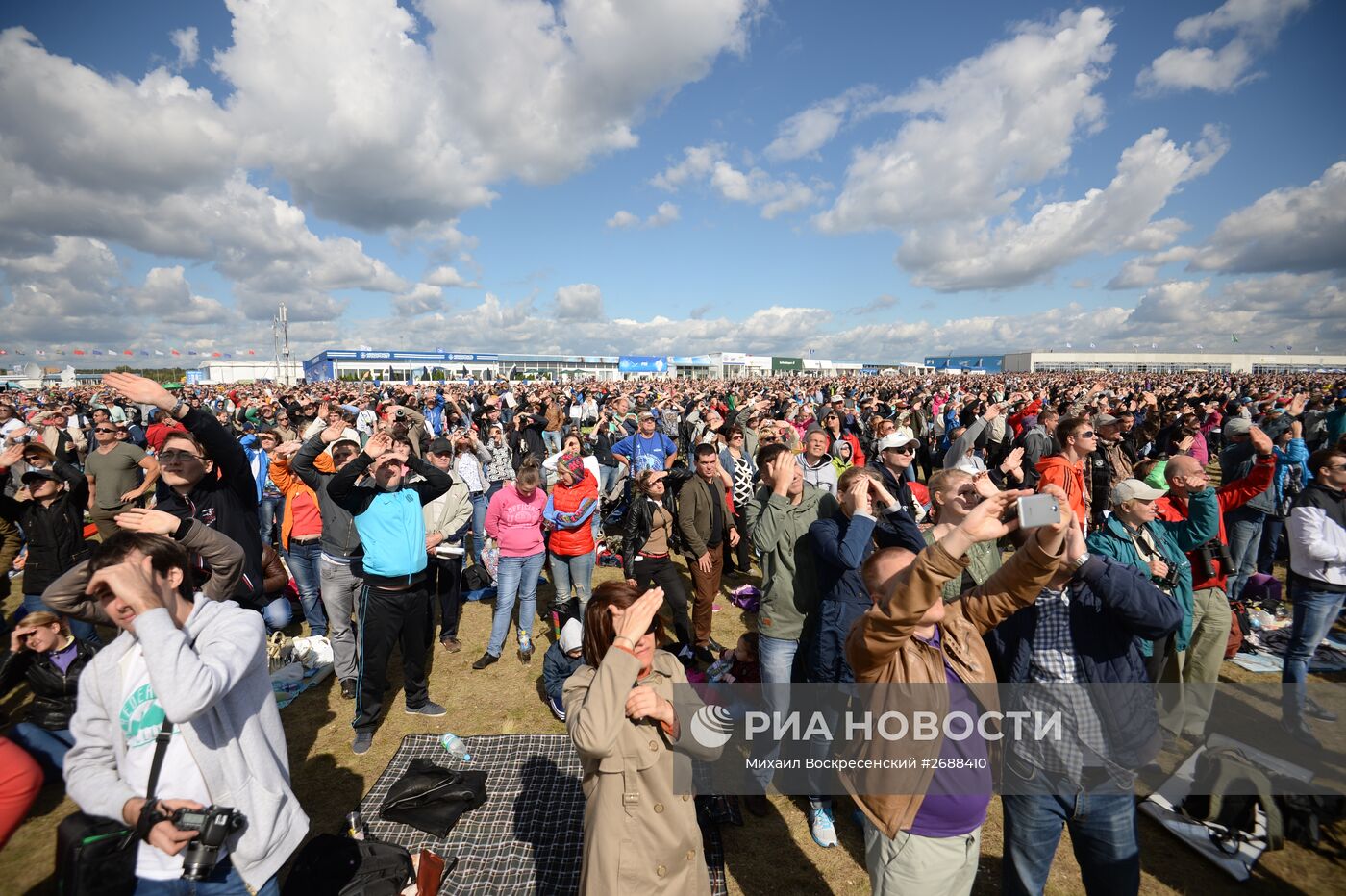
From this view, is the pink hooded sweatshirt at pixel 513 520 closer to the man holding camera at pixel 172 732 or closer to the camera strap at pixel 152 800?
the man holding camera at pixel 172 732

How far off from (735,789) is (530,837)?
1.49 metres

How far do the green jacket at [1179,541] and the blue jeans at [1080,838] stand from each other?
3.77 feet

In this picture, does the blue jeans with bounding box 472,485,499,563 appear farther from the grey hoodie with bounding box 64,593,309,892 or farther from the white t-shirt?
the white t-shirt

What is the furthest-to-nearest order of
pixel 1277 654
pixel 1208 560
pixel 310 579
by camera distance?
pixel 310 579, pixel 1277 654, pixel 1208 560

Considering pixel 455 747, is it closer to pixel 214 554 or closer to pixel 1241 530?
pixel 214 554

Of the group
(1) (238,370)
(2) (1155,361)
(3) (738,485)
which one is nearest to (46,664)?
(3) (738,485)

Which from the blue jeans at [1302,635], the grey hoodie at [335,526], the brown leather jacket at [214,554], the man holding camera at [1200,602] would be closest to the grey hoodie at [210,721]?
the brown leather jacket at [214,554]

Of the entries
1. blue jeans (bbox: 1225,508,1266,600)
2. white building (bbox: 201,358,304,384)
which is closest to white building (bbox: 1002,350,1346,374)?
blue jeans (bbox: 1225,508,1266,600)

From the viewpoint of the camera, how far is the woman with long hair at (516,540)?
17.7 ft

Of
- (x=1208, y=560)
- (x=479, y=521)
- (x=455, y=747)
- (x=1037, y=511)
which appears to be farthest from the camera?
(x=479, y=521)

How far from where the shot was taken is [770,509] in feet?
12.4

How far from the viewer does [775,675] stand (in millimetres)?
3738

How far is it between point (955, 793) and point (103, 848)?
3151mm

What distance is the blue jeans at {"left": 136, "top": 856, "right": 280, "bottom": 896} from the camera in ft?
6.38
